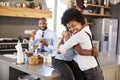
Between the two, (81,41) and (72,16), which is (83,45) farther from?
(72,16)

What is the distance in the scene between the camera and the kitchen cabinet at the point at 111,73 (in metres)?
2.29

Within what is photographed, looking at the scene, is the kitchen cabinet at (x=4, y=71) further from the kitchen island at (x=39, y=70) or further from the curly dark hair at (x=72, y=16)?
the curly dark hair at (x=72, y=16)

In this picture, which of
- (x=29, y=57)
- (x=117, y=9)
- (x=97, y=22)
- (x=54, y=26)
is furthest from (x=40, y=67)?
(x=117, y=9)

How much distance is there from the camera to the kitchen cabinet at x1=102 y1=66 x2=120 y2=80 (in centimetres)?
229

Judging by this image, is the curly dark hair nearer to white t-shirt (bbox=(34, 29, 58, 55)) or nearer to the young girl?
the young girl

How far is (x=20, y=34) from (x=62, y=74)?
10.6ft

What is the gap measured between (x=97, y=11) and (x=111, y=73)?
15.1ft

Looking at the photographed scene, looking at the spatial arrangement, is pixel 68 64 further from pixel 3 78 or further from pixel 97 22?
pixel 97 22

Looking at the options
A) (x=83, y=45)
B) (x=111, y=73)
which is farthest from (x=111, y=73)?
(x=83, y=45)

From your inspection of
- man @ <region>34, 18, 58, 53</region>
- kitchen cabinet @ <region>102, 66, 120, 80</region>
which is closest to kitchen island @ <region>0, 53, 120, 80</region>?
kitchen cabinet @ <region>102, 66, 120, 80</region>

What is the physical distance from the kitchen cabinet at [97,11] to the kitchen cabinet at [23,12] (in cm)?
191

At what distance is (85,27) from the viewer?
183 centimetres

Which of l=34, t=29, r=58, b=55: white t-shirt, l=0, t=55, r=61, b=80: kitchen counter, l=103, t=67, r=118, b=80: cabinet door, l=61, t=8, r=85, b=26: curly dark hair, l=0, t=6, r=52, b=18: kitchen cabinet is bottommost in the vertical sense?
l=103, t=67, r=118, b=80: cabinet door

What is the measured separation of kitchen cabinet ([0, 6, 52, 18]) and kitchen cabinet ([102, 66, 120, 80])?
2722mm
